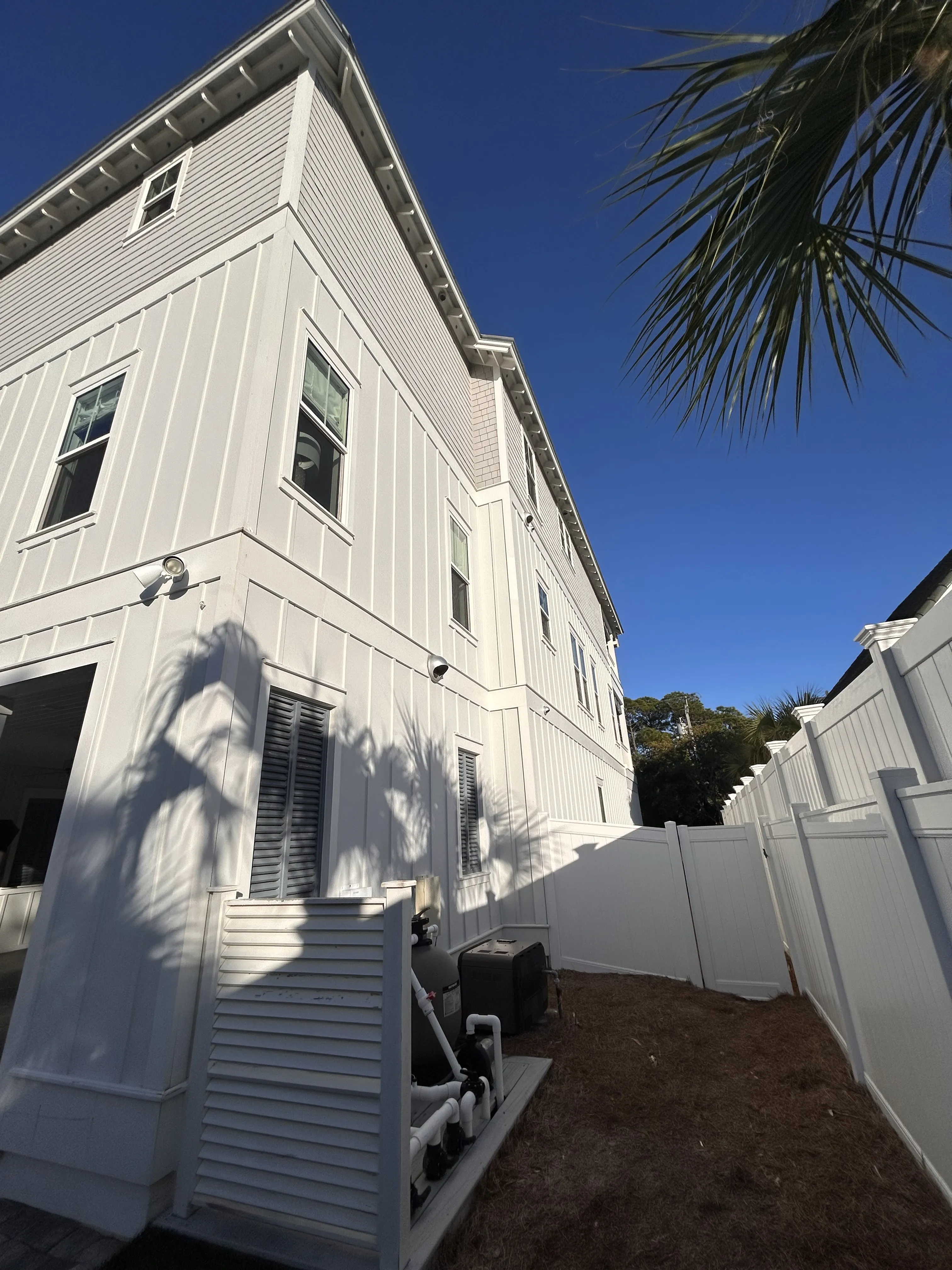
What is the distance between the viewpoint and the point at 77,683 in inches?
207

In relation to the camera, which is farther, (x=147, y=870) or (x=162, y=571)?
(x=162, y=571)

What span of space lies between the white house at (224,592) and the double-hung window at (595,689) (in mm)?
6094

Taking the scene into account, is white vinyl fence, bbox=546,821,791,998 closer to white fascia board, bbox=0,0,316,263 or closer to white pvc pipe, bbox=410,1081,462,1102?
white pvc pipe, bbox=410,1081,462,1102

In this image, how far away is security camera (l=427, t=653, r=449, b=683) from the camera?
7.12 metres

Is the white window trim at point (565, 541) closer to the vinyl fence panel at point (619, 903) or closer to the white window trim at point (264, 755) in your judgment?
the vinyl fence panel at point (619, 903)

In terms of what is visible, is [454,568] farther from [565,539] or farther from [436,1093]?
[565,539]

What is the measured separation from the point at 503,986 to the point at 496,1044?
1396mm

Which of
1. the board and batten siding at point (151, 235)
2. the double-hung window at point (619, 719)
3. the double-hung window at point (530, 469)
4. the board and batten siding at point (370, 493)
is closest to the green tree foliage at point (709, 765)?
the double-hung window at point (619, 719)

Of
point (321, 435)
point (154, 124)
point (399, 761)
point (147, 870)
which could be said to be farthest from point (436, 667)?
point (154, 124)

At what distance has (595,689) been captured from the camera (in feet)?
55.7

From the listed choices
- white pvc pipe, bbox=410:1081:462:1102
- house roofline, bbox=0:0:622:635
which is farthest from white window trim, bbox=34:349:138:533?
white pvc pipe, bbox=410:1081:462:1102

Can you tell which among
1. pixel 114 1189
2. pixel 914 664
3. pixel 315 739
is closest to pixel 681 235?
pixel 914 664

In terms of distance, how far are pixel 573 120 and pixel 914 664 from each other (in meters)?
3.26

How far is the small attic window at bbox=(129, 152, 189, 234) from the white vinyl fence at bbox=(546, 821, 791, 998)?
9864 mm
